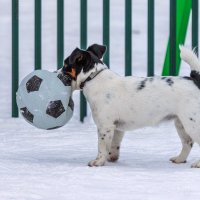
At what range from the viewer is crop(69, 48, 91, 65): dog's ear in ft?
19.8

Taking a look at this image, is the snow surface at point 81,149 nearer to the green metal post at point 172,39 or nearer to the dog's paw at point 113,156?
the dog's paw at point 113,156

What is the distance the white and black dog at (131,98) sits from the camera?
5.91 meters

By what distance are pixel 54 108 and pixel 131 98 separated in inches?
22.1

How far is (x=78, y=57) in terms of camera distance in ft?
19.8

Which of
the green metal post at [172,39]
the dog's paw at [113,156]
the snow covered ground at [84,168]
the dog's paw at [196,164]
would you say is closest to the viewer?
the snow covered ground at [84,168]

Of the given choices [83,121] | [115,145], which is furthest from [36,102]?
[83,121]

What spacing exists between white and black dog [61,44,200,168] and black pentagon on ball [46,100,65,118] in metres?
0.18

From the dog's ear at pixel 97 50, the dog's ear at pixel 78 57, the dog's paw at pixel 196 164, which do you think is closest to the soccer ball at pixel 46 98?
the dog's ear at pixel 78 57

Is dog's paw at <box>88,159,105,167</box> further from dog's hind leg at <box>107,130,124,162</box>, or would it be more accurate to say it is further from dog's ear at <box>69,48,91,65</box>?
dog's ear at <box>69,48,91,65</box>

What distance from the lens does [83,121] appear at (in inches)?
332

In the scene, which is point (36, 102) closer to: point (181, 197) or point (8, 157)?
point (8, 157)

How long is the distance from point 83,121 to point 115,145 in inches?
85.3

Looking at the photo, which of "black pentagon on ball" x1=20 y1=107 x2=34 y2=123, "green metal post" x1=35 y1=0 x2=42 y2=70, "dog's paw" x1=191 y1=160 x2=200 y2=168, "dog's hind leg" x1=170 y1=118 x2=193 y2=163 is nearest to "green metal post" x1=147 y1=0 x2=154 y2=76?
"green metal post" x1=35 y1=0 x2=42 y2=70

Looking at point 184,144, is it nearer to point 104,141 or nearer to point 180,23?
point 104,141
